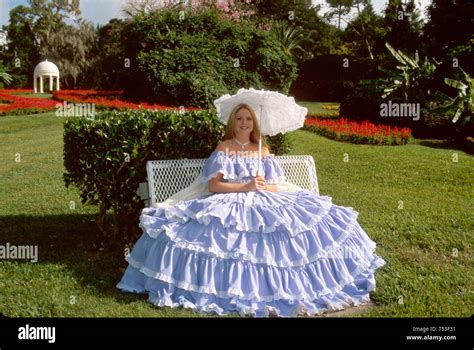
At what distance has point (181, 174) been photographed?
18.2 ft

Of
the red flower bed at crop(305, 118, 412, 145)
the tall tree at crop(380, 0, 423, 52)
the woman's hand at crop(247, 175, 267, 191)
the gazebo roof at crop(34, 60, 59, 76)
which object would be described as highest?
the tall tree at crop(380, 0, 423, 52)

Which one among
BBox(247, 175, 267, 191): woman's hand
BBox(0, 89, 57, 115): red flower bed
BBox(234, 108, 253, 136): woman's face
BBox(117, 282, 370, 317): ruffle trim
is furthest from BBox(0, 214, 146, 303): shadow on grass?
BBox(0, 89, 57, 115): red flower bed

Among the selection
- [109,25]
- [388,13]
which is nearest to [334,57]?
[388,13]

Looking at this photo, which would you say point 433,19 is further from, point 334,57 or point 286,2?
point 286,2

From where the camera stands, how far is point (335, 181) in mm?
9164

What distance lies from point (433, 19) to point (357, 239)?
16.6 m

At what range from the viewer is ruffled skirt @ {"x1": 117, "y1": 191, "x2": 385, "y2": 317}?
432 centimetres

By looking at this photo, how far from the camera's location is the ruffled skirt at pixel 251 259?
14.2ft

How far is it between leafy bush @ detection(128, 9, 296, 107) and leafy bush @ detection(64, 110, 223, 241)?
8.18 metres

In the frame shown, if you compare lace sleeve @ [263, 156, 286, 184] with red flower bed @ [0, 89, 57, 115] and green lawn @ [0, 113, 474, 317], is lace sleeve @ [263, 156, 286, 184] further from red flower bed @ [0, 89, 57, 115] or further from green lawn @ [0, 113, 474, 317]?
red flower bed @ [0, 89, 57, 115]

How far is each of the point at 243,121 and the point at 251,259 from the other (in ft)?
4.93

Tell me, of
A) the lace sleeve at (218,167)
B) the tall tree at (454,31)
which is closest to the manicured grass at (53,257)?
the lace sleeve at (218,167)

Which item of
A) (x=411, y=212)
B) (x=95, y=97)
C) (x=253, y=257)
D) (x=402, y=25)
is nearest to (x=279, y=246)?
(x=253, y=257)

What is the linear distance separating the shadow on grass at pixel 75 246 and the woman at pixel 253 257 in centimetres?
38
